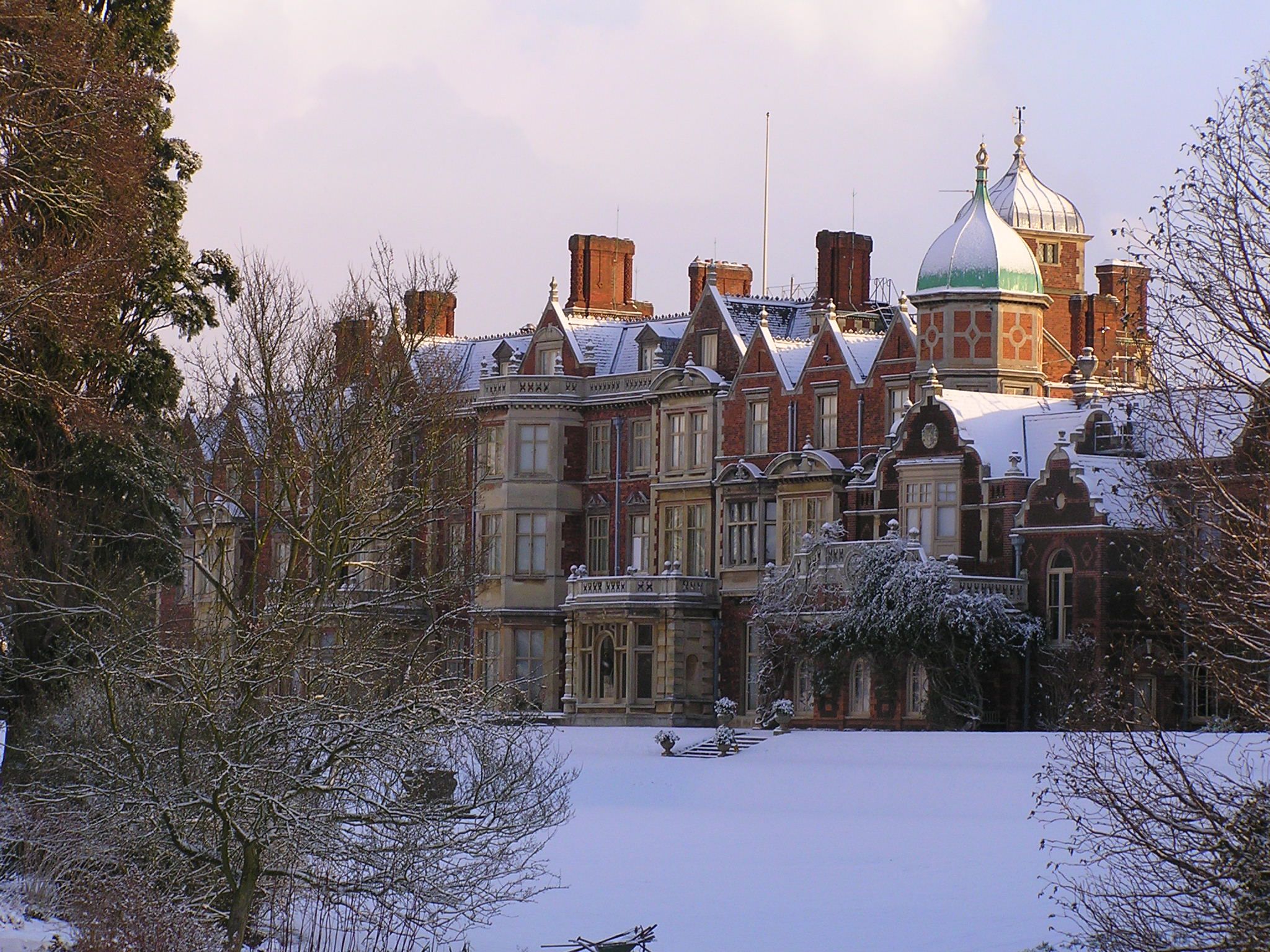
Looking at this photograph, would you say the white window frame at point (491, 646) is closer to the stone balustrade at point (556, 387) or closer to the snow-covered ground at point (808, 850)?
the stone balustrade at point (556, 387)

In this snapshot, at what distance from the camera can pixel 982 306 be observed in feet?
163

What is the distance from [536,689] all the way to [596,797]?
405 inches

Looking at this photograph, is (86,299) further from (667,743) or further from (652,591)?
(652,591)

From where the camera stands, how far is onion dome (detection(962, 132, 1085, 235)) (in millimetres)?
65312

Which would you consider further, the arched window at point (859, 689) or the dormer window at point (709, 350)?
the dormer window at point (709, 350)

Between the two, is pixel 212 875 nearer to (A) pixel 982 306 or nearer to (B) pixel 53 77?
(B) pixel 53 77

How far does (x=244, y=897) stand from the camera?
21391 millimetres

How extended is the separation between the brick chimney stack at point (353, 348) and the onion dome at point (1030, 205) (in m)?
29.4

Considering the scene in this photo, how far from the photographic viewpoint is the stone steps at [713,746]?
46594 mm

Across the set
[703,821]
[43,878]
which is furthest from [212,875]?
[703,821]

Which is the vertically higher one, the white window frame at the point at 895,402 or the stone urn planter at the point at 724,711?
the white window frame at the point at 895,402

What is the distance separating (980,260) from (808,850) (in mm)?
17936

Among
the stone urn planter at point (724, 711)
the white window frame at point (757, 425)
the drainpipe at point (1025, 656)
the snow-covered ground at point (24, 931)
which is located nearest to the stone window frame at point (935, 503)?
the drainpipe at point (1025, 656)

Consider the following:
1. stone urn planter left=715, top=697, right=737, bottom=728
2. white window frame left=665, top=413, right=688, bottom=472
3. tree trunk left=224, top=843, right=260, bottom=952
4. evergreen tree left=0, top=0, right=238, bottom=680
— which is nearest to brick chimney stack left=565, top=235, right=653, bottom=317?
white window frame left=665, top=413, right=688, bottom=472
